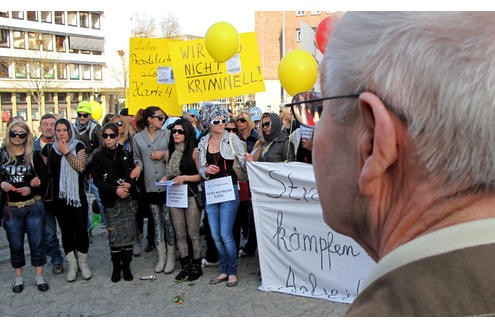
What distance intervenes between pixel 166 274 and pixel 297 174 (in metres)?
2.06

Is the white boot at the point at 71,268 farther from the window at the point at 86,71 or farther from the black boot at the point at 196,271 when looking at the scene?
the window at the point at 86,71

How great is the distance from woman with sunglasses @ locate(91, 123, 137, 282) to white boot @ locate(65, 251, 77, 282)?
460mm

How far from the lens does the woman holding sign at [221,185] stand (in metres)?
5.37

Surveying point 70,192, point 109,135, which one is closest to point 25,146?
point 70,192

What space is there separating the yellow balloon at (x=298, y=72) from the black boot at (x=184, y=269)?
2353mm

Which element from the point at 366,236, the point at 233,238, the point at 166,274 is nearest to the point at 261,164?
the point at 233,238

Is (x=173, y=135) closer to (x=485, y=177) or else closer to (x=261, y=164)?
(x=261, y=164)

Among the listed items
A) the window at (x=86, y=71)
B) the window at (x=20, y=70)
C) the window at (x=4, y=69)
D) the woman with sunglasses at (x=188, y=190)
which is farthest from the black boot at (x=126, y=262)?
the window at (x=86, y=71)

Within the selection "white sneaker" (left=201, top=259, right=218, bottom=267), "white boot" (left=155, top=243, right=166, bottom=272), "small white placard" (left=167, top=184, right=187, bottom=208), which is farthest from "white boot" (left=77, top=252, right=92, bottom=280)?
"white sneaker" (left=201, top=259, right=218, bottom=267)

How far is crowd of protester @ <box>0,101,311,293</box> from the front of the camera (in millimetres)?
5371

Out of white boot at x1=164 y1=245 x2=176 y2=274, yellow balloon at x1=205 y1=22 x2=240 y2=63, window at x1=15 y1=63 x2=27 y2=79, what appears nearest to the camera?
white boot at x1=164 y1=245 x2=176 y2=274

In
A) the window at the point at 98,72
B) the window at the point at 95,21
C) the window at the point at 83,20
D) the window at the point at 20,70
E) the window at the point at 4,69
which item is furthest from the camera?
the window at the point at 98,72

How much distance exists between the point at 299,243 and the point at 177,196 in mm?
1491

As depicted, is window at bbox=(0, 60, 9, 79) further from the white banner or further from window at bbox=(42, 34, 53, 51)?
the white banner
